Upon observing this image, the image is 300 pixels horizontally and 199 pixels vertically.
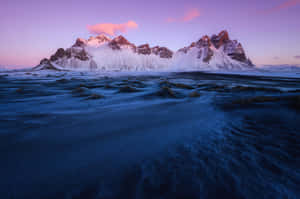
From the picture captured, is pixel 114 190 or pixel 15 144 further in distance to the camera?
pixel 15 144

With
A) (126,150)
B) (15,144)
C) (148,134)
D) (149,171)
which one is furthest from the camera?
(148,134)

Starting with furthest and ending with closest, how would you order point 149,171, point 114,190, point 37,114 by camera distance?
point 37,114 → point 149,171 → point 114,190

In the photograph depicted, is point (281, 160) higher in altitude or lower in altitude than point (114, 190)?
higher

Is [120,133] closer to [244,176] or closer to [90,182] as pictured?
[90,182]

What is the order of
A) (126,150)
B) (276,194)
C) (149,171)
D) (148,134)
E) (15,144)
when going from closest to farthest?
(276,194) → (149,171) → (126,150) → (15,144) → (148,134)

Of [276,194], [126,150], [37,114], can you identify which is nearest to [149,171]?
[126,150]

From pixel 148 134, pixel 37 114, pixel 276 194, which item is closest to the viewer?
pixel 276 194

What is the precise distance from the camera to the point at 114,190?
4.68 feet

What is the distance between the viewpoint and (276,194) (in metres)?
1.29

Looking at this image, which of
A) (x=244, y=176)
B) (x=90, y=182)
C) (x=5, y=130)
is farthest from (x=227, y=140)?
(x=5, y=130)

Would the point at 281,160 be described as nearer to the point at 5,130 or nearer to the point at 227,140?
the point at 227,140

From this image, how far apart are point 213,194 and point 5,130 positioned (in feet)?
14.2

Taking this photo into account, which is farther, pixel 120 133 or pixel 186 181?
pixel 120 133

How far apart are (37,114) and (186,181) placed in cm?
479
